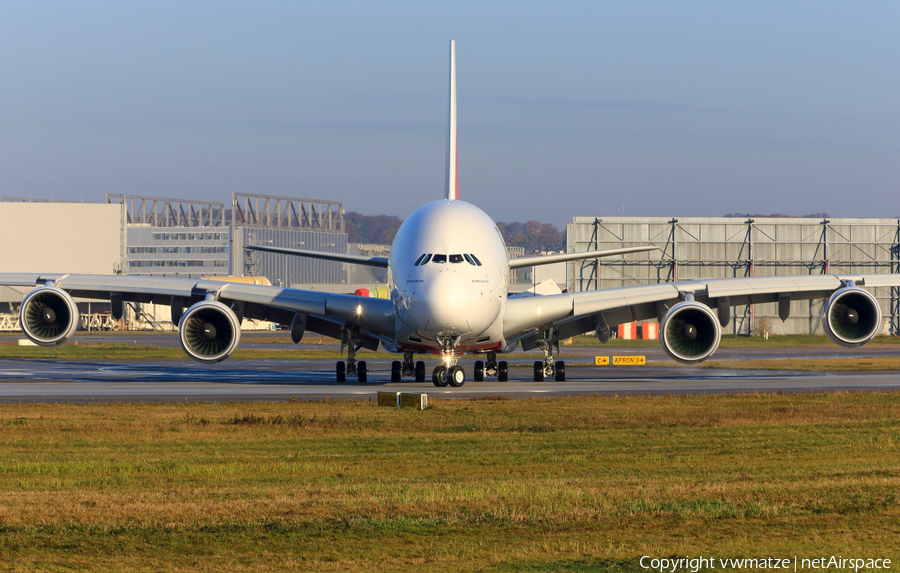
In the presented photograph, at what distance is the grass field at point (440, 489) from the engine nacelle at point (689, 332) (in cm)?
837

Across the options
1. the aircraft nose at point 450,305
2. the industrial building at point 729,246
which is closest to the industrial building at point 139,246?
the industrial building at point 729,246

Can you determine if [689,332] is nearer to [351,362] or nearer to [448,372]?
[448,372]

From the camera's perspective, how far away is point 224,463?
14.2 m

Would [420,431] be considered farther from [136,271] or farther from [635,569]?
[136,271]

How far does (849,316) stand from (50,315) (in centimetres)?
2375

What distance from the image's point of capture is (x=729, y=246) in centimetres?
7812

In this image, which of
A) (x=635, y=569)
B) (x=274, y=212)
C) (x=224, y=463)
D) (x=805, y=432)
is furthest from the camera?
(x=274, y=212)

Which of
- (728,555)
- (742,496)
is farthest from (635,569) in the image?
(742,496)

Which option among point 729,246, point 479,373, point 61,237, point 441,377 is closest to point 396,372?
point 441,377

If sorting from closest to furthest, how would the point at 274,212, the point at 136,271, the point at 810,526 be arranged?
the point at 810,526 → the point at 136,271 → the point at 274,212

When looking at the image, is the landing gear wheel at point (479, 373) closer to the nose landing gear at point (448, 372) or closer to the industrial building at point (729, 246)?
the nose landing gear at point (448, 372)

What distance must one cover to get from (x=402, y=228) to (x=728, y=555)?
72.0 feet

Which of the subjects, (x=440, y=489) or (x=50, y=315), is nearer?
(x=440, y=489)

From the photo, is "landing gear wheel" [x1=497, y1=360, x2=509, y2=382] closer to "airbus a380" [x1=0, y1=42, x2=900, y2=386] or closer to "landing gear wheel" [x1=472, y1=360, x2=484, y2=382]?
"airbus a380" [x1=0, y1=42, x2=900, y2=386]
